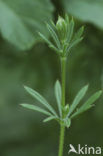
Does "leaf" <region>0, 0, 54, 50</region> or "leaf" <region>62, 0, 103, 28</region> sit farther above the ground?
"leaf" <region>62, 0, 103, 28</region>

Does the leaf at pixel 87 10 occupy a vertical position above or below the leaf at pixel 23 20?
above

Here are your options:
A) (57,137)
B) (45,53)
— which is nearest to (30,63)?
(45,53)

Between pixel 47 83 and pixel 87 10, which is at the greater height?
pixel 87 10

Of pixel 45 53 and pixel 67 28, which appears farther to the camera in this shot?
pixel 45 53

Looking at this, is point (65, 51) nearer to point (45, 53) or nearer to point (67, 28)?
point (67, 28)

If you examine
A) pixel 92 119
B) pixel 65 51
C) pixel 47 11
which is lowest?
pixel 65 51
